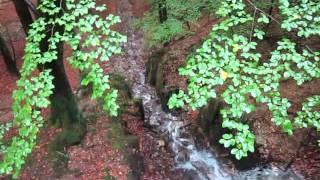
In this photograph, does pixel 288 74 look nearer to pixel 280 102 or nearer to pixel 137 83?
pixel 280 102

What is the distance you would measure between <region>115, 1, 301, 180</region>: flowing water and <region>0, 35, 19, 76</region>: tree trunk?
5148 millimetres

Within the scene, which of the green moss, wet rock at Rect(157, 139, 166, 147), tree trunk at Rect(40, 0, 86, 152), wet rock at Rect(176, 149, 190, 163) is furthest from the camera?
wet rock at Rect(157, 139, 166, 147)

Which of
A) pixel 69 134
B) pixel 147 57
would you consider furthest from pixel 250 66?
pixel 147 57

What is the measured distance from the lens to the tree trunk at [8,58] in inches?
644

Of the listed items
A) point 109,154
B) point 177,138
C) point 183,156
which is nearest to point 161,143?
point 177,138

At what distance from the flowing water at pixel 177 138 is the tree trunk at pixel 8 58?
16.9 ft

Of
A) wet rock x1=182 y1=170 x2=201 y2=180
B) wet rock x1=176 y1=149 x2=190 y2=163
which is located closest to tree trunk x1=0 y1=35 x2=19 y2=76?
wet rock x1=176 y1=149 x2=190 y2=163

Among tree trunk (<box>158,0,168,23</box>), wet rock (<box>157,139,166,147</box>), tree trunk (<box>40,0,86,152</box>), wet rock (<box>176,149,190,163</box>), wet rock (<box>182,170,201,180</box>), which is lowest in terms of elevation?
wet rock (<box>182,170,201,180</box>)

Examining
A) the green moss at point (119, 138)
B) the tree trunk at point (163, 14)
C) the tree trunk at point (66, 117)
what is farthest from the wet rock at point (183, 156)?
the tree trunk at point (163, 14)

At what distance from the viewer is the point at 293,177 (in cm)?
903

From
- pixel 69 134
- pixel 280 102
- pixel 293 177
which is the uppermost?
pixel 280 102

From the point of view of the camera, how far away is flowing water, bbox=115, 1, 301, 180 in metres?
9.78

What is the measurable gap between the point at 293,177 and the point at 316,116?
5004 millimetres

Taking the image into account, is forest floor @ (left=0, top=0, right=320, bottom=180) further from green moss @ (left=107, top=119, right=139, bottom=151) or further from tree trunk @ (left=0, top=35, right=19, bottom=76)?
tree trunk @ (left=0, top=35, right=19, bottom=76)
